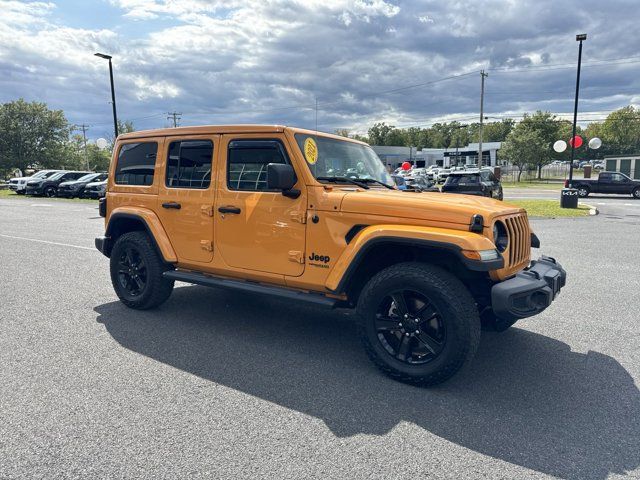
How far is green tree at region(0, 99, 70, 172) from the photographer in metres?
50.8

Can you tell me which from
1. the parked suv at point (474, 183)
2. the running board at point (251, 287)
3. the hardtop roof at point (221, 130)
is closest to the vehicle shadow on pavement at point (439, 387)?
the running board at point (251, 287)

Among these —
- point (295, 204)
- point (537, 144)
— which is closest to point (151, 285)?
point (295, 204)

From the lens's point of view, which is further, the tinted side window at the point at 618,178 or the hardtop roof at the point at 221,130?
the tinted side window at the point at 618,178

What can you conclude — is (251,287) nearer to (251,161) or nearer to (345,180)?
(251,161)

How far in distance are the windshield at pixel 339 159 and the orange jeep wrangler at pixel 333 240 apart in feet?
0.05

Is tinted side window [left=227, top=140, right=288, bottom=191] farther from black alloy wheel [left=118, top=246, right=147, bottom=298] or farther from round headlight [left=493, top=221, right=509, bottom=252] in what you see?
round headlight [left=493, top=221, right=509, bottom=252]

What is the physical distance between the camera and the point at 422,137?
12925cm

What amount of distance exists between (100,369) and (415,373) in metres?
2.53

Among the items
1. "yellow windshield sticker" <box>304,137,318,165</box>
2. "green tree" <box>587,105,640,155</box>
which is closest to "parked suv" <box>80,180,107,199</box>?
"yellow windshield sticker" <box>304,137,318,165</box>

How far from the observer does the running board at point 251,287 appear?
3785mm

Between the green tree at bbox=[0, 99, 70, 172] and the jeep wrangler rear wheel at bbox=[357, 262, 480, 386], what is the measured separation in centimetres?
5976

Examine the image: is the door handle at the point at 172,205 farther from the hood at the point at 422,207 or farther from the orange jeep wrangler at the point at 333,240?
the hood at the point at 422,207

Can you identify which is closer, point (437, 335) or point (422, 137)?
point (437, 335)

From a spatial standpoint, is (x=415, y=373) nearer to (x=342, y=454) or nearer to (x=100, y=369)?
(x=342, y=454)
